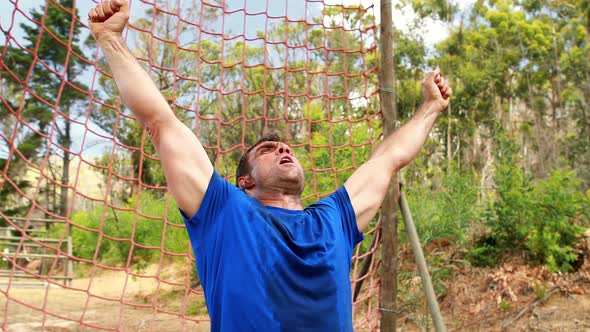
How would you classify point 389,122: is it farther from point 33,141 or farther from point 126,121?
point 33,141

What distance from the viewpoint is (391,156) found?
1738 mm

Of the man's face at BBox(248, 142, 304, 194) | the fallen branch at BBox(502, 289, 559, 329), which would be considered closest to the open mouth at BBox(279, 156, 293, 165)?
the man's face at BBox(248, 142, 304, 194)

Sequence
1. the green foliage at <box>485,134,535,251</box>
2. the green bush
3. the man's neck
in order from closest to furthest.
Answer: the man's neck < the green bush < the green foliage at <box>485,134,535,251</box>

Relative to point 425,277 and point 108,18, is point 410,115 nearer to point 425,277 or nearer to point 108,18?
point 425,277

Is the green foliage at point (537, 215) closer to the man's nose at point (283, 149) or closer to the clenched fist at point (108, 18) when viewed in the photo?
the man's nose at point (283, 149)

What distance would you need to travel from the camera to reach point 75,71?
47.4 feet

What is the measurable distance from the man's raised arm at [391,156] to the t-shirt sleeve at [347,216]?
0.02 m

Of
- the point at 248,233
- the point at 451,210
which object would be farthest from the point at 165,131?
the point at 451,210

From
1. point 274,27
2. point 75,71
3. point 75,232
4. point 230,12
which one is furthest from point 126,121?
point 230,12

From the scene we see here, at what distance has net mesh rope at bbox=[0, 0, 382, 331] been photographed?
9.00 feet

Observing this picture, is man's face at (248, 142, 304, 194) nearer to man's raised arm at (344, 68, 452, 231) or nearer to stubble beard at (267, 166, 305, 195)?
stubble beard at (267, 166, 305, 195)

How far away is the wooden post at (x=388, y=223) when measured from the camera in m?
2.55

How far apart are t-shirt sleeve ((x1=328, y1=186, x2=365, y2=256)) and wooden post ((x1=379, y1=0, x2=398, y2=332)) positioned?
101 centimetres

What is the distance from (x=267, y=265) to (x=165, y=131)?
0.42 m
